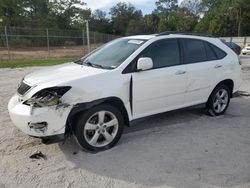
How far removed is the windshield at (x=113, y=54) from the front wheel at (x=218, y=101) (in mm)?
1975

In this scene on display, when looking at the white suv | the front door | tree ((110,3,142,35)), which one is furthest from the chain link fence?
tree ((110,3,142,35))

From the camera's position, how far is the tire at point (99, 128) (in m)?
4.22

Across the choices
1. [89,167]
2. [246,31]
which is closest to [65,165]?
[89,167]

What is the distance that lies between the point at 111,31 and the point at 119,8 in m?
13.7

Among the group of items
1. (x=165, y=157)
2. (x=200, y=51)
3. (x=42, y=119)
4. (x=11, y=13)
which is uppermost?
(x=11, y=13)

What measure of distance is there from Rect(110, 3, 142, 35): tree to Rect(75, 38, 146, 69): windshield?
8334cm

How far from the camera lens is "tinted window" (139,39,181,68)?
16.4 feet

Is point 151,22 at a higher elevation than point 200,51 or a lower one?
higher

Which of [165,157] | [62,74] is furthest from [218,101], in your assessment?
[62,74]

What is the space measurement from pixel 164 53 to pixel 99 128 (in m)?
1.76

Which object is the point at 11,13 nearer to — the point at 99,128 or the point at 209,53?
the point at 209,53

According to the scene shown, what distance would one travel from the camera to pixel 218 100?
6.21m

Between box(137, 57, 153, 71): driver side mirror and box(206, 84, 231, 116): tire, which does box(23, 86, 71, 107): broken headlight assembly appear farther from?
box(206, 84, 231, 116): tire

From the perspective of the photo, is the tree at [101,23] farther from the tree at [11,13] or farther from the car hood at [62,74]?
the car hood at [62,74]
